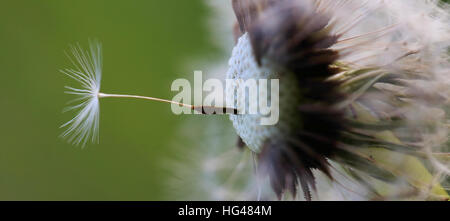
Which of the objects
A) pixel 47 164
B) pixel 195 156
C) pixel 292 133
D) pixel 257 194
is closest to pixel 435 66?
pixel 292 133

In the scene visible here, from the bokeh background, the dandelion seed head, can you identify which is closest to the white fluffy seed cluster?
the dandelion seed head

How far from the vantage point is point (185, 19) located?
4.14 feet

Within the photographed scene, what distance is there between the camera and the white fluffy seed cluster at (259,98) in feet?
1.75

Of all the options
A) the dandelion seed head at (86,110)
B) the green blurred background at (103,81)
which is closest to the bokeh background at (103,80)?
the green blurred background at (103,81)

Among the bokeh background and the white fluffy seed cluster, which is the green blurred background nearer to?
the bokeh background

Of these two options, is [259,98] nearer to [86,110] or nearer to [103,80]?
[86,110]

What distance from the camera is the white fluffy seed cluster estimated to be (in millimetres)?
534

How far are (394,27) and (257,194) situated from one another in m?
0.29

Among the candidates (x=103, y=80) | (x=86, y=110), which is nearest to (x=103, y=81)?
(x=103, y=80)

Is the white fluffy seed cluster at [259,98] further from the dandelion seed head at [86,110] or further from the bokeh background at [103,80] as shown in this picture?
the bokeh background at [103,80]

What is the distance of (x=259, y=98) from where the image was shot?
1.77ft

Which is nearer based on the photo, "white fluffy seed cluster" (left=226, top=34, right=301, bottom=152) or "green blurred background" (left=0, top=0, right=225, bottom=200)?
"white fluffy seed cluster" (left=226, top=34, right=301, bottom=152)

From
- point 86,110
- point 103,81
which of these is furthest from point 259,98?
point 103,81

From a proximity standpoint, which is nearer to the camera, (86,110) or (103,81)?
(86,110)
